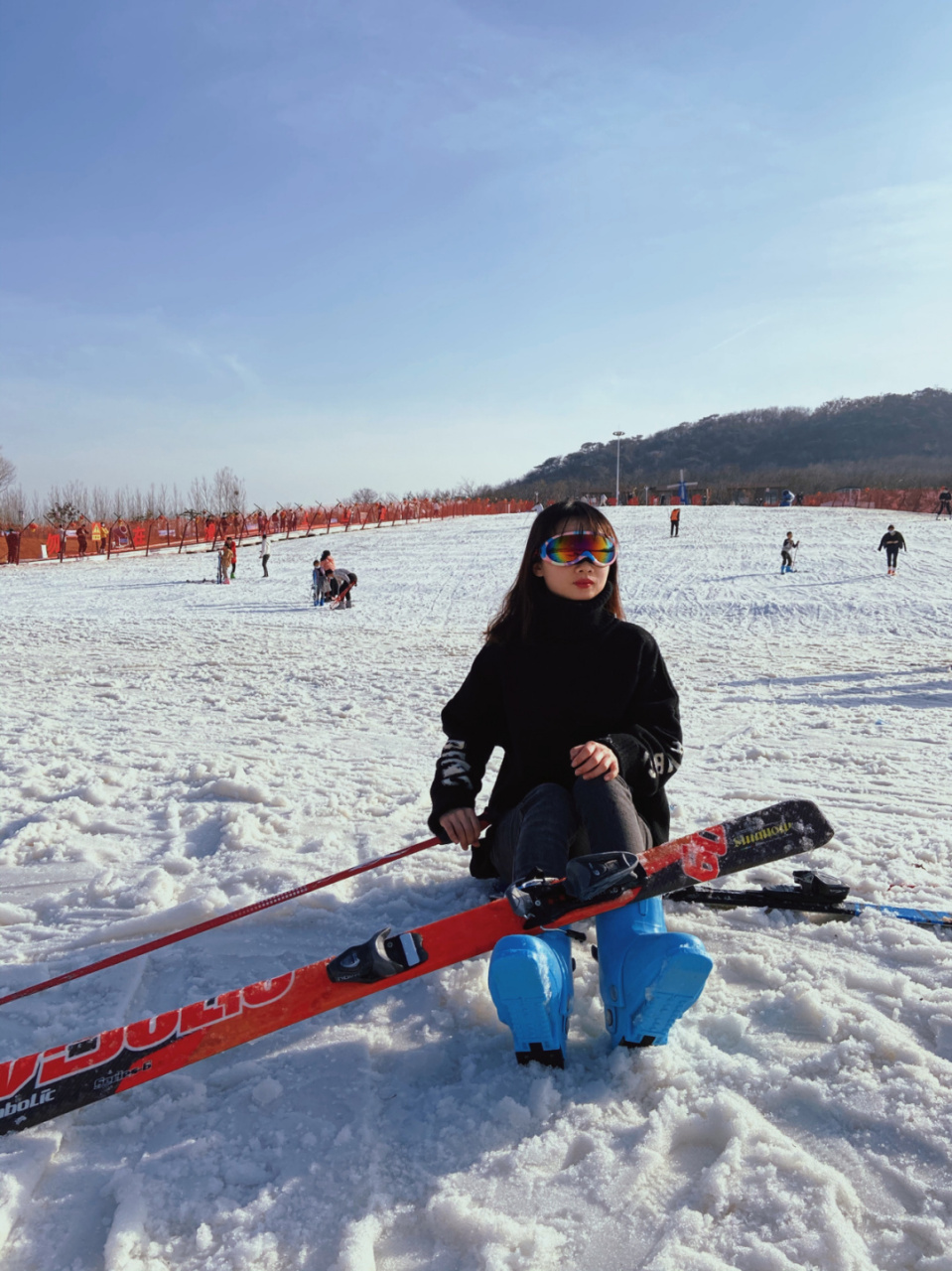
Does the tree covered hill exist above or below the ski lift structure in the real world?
above

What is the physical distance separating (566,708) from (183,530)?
34.8 meters

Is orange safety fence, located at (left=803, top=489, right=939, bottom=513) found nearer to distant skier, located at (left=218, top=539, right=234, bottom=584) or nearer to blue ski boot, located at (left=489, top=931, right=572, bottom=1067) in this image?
distant skier, located at (left=218, top=539, right=234, bottom=584)

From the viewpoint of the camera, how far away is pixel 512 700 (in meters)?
2.56

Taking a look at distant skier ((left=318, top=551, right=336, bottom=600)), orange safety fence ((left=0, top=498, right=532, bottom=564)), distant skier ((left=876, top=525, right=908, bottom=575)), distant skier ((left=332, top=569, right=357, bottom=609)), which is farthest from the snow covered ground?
orange safety fence ((left=0, top=498, right=532, bottom=564))

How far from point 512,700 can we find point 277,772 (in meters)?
2.29

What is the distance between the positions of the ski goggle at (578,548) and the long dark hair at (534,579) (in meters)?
0.03

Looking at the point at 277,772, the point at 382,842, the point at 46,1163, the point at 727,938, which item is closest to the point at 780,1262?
the point at 727,938

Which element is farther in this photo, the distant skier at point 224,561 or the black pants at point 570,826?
the distant skier at point 224,561

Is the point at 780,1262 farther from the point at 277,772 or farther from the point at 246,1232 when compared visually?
the point at 277,772

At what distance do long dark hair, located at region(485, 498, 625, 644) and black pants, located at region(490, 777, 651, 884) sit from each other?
57cm

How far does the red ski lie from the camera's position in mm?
1671

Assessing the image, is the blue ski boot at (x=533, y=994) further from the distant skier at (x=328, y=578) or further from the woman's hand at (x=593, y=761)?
the distant skier at (x=328, y=578)

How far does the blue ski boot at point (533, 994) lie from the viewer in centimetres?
169

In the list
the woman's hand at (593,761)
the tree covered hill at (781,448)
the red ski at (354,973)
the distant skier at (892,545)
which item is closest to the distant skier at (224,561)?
the distant skier at (892,545)
